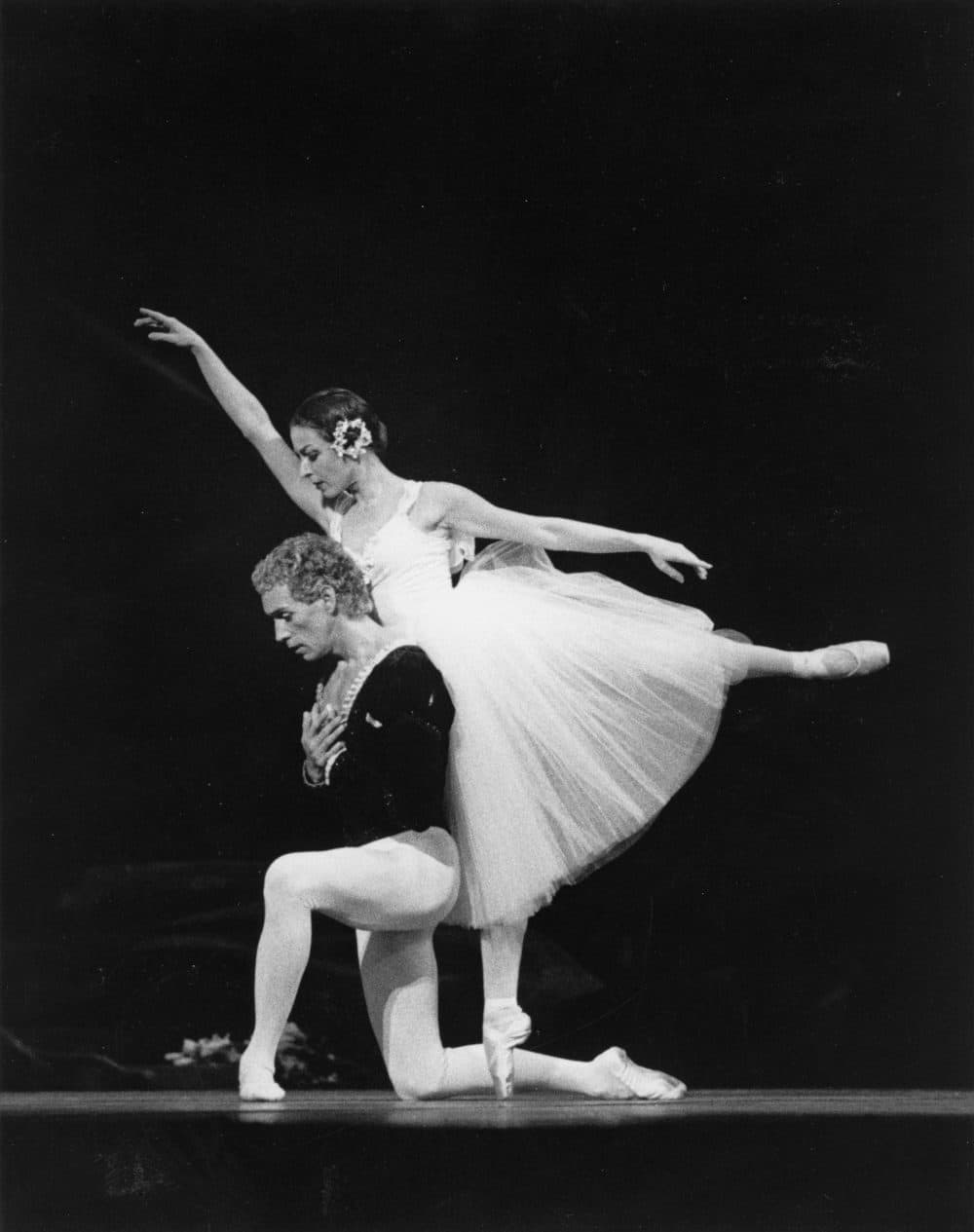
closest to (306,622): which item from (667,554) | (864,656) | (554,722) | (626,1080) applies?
(554,722)

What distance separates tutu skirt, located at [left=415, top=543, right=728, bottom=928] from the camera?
11.9 ft

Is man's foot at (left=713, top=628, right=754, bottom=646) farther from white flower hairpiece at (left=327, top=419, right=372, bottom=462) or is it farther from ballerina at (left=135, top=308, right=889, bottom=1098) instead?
white flower hairpiece at (left=327, top=419, right=372, bottom=462)

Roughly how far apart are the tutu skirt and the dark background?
23cm

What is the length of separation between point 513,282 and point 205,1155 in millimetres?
2045

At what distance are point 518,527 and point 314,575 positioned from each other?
A: 0.50 m

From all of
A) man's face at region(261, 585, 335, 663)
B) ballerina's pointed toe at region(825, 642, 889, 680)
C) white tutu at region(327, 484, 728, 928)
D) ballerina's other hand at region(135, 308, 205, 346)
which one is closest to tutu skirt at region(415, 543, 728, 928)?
white tutu at region(327, 484, 728, 928)

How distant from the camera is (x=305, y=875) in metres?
3.45

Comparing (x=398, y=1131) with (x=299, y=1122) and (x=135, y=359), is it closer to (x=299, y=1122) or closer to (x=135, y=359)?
(x=299, y=1122)

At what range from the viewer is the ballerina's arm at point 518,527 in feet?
12.3

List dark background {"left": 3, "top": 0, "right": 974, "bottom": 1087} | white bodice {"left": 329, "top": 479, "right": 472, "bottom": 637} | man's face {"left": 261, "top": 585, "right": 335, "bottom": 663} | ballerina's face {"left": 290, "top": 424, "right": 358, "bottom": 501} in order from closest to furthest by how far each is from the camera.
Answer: man's face {"left": 261, "top": 585, "right": 335, "bottom": 663} → white bodice {"left": 329, "top": 479, "right": 472, "bottom": 637} → ballerina's face {"left": 290, "top": 424, "right": 358, "bottom": 501} → dark background {"left": 3, "top": 0, "right": 974, "bottom": 1087}

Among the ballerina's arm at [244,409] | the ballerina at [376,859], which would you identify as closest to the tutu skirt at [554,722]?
the ballerina at [376,859]

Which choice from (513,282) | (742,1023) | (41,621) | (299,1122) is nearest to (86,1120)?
(299,1122)

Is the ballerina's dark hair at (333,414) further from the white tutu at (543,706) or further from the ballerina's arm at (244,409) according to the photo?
the white tutu at (543,706)

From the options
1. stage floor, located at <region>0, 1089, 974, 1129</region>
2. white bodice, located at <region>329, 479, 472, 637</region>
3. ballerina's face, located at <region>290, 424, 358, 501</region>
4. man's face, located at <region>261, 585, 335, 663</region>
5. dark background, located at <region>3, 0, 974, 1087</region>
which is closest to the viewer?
stage floor, located at <region>0, 1089, 974, 1129</region>
